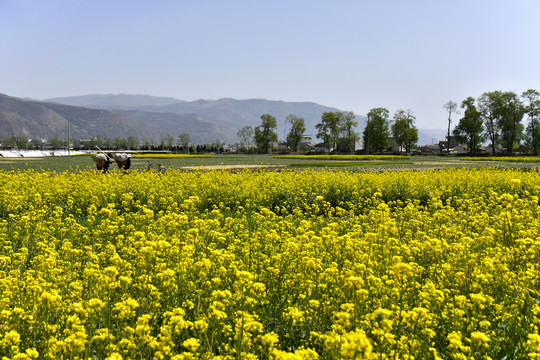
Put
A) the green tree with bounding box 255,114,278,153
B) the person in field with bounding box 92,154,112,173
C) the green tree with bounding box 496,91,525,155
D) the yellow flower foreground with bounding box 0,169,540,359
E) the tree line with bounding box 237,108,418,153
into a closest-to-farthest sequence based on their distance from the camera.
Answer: the yellow flower foreground with bounding box 0,169,540,359 → the person in field with bounding box 92,154,112,173 → the green tree with bounding box 496,91,525,155 → the tree line with bounding box 237,108,418,153 → the green tree with bounding box 255,114,278,153

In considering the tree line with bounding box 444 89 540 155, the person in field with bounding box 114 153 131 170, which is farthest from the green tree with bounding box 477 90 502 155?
the person in field with bounding box 114 153 131 170

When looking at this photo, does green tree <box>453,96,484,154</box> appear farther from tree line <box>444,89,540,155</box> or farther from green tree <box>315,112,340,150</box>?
green tree <box>315,112,340,150</box>

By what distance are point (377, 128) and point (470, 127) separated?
20013 mm

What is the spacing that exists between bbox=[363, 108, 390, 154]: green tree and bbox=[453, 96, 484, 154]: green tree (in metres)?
15.4

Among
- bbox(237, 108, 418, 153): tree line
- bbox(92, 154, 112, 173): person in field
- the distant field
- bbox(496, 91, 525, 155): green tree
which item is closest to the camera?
bbox(92, 154, 112, 173): person in field

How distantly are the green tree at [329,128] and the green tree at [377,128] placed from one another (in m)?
12.4

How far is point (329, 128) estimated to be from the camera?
109 m

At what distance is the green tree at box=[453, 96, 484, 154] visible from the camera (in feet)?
285

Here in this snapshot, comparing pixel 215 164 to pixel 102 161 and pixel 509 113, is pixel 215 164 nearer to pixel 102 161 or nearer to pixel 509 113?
pixel 102 161

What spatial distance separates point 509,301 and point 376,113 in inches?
3821

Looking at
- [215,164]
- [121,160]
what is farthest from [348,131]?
[121,160]

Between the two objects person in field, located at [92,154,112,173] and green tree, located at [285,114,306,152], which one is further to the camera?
green tree, located at [285,114,306,152]

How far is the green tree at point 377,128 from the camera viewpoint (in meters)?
94.8

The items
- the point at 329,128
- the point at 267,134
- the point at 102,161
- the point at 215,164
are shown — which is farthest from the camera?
the point at 267,134
